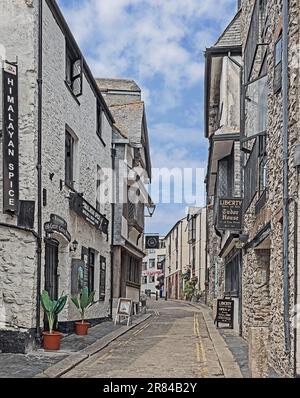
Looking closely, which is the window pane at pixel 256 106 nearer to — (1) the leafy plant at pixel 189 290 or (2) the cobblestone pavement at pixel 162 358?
(2) the cobblestone pavement at pixel 162 358

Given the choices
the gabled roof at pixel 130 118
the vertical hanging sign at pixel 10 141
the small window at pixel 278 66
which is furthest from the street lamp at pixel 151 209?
the small window at pixel 278 66

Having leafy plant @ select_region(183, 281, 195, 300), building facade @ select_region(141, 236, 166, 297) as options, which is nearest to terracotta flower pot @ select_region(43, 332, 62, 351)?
leafy plant @ select_region(183, 281, 195, 300)

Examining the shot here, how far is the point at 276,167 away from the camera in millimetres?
11031

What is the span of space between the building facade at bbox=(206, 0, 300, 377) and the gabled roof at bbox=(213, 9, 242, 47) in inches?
121

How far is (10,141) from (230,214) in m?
7.56

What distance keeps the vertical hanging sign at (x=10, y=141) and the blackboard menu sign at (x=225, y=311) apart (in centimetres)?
957

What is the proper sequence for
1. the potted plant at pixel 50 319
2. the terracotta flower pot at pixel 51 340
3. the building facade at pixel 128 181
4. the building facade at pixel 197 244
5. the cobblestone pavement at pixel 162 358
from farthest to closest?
1. the building facade at pixel 197 244
2. the building facade at pixel 128 181
3. the terracotta flower pot at pixel 51 340
4. the potted plant at pixel 50 319
5. the cobblestone pavement at pixel 162 358

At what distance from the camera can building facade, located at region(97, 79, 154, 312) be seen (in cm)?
2611

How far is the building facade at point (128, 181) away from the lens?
1028 inches

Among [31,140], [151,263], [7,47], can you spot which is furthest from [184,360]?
[151,263]

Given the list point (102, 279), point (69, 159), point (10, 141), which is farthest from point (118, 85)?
point (10, 141)

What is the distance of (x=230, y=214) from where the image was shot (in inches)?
731

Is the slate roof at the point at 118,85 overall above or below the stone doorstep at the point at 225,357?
above

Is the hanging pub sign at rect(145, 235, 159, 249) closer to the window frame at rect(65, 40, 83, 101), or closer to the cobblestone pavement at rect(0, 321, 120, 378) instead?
the window frame at rect(65, 40, 83, 101)
